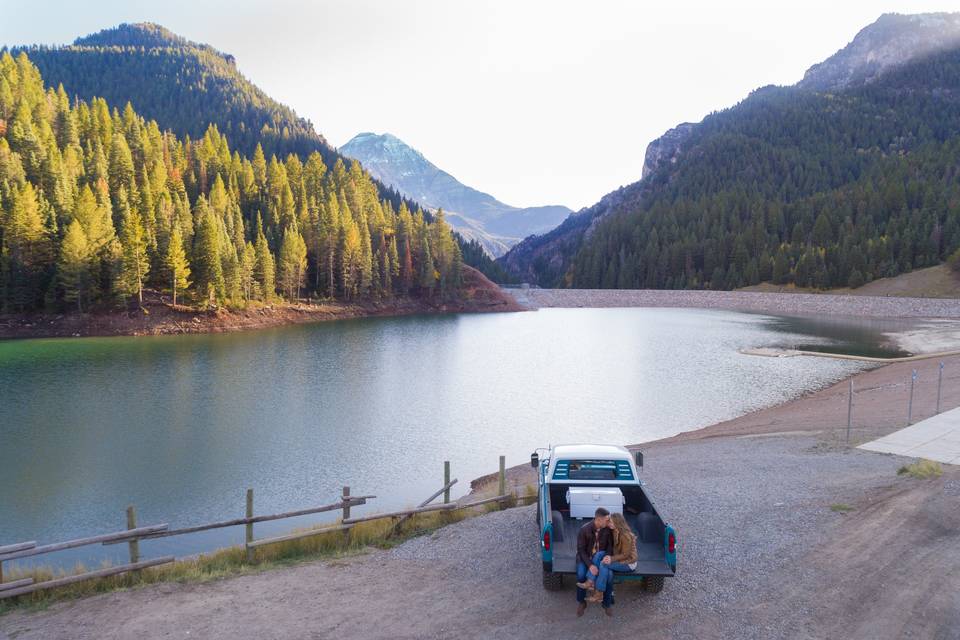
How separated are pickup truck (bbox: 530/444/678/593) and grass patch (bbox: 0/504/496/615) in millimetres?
3781

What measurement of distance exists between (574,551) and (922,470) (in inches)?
446

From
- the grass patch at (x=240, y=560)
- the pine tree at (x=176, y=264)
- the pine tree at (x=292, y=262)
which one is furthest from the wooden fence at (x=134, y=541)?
the pine tree at (x=292, y=262)

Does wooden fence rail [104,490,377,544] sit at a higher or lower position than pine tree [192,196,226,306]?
lower

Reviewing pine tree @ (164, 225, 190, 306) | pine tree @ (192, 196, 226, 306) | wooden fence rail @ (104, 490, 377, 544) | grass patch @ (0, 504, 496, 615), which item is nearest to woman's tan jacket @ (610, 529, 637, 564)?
grass patch @ (0, 504, 496, 615)

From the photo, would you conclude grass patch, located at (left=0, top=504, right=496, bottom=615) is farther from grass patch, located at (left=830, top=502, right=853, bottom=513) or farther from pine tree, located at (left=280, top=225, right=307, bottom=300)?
pine tree, located at (left=280, top=225, right=307, bottom=300)

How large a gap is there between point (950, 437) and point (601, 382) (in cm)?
2395

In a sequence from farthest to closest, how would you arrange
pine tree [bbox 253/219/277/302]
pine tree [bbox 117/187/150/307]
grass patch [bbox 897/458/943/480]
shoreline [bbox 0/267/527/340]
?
pine tree [bbox 253/219/277/302] < pine tree [bbox 117/187/150/307] < shoreline [bbox 0/267/527/340] < grass patch [bbox 897/458/943/480]

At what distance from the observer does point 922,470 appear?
15.4 m

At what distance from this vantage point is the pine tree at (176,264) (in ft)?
240

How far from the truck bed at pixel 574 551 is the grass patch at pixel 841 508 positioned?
18.6 ft

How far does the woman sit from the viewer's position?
356 inches

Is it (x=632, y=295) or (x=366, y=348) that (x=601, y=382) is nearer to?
(x=366, y=348)

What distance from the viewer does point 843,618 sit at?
8656 mm

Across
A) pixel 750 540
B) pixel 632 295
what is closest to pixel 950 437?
pixel 750 540
